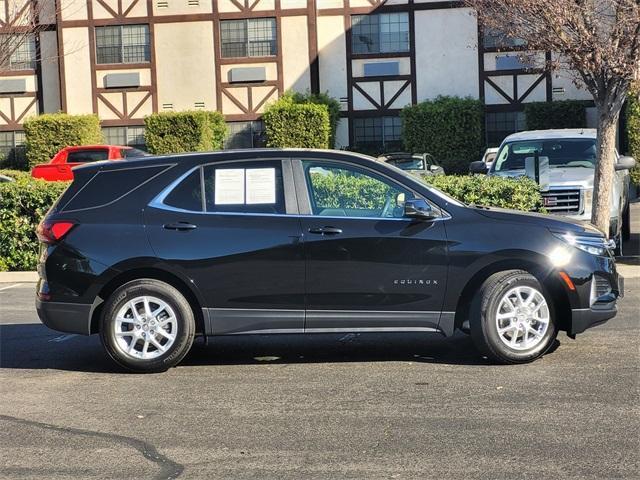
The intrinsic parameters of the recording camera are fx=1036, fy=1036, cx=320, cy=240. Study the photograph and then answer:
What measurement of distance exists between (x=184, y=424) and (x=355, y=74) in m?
26.9

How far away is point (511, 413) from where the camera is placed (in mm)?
6785

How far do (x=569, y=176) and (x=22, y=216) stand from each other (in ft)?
27.6

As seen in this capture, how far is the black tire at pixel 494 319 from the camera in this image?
812cm

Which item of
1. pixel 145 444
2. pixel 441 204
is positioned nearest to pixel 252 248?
pixel 441 204

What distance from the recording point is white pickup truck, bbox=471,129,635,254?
1501cm

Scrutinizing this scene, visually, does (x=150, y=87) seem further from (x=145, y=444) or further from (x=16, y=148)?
(x=145, y=444)

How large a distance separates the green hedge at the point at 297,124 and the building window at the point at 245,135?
1.12m

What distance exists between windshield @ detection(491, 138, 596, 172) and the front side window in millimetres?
7913

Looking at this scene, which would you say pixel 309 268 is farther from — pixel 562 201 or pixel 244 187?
pixel 562 201

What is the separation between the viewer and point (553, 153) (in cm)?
1612

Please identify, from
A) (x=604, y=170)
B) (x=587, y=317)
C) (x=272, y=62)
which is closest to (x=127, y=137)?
(x=272, y=62)

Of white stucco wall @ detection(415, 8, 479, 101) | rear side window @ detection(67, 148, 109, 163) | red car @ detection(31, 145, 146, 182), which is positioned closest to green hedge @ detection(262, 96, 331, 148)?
white stucco wall @ detection(415, 8, 479, 101)

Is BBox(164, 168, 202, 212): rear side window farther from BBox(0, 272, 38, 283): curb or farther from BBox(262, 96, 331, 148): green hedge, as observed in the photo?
BBox(262, 96, 331, 148): green hedge

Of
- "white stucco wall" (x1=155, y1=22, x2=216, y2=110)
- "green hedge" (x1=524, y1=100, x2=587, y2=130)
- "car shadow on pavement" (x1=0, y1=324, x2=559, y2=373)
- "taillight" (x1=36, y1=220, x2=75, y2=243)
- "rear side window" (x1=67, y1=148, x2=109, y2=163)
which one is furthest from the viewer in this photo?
"white stucco wall" (x1=155, y1=22, x2=216, y2=110)
